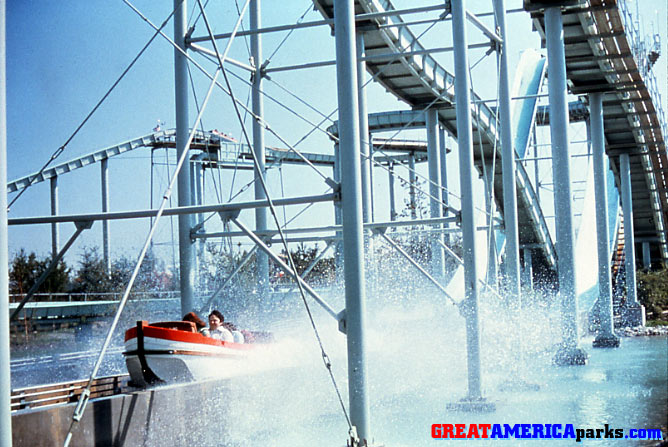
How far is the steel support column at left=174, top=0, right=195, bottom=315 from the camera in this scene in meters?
12.0

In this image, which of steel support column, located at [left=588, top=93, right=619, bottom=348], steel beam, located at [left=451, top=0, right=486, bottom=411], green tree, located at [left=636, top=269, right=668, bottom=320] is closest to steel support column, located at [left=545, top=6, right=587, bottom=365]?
steel support column, located at [left=588, top=93, right=619, bottom=348]

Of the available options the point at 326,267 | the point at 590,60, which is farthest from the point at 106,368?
the point at 326,267

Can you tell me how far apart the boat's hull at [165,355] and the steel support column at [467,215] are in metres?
2.97

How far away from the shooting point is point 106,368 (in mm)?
13305

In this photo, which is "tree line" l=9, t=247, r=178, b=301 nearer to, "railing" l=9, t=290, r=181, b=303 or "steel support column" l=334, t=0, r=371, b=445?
"railing" l=9, t=290, r=181, b=303

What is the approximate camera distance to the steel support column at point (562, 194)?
51.6 ft

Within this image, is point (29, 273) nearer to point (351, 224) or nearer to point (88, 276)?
point (88, 276)

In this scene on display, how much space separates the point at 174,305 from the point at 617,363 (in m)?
15.3

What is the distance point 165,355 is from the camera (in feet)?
27.5

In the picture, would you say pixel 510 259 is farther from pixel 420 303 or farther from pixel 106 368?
pixel 420 303

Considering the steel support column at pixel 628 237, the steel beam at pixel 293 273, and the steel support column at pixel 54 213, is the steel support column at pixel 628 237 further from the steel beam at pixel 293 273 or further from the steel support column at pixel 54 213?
the steel beam at pixel 293 273

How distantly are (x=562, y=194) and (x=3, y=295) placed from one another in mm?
13281

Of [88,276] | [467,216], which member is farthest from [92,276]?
[467,216]

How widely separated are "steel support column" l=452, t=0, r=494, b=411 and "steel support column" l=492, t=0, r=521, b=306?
2.91 metres
